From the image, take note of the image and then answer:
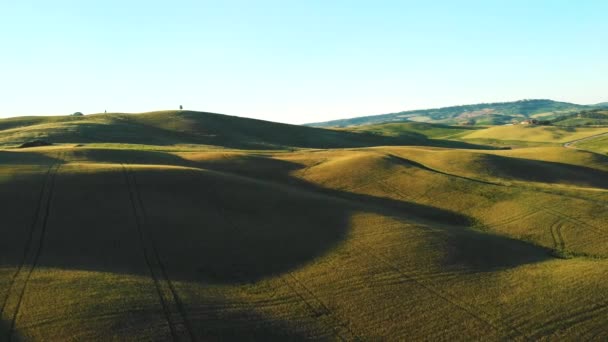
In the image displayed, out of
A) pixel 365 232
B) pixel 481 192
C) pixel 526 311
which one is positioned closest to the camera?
pixel 526 311

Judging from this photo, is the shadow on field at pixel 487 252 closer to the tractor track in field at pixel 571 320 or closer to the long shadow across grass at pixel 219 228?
the long shadow across grass at pixel 219 228

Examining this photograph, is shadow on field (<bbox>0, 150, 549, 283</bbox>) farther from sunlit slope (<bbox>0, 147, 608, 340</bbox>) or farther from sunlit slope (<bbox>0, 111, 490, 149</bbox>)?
sunlit slope (<bbox>0, 111, 490, 149</bbox>)

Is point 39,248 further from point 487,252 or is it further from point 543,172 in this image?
point 543,172

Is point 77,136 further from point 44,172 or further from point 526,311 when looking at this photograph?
point 526,311

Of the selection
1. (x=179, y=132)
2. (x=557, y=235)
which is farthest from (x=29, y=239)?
(x=179, y=132)

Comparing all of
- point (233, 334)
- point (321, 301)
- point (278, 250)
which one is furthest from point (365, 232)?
point (233, 334)

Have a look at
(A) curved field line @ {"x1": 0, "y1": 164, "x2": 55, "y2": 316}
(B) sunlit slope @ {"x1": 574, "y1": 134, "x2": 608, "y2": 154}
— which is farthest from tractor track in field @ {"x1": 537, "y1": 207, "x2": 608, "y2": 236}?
(B) sunlit slope @ {"x1": 574, "y1": 134, "x2": 608, "y2": 154}
